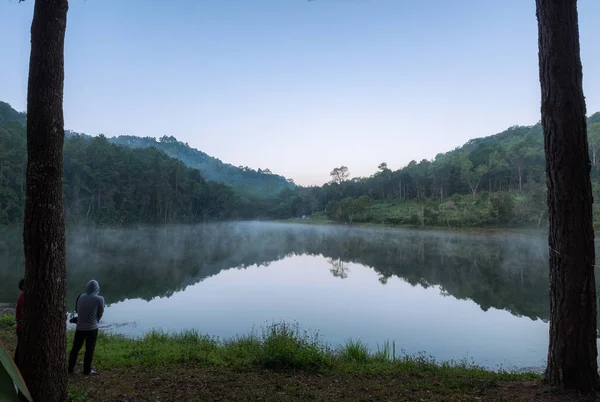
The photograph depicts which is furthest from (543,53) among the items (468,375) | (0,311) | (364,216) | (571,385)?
(364,216)

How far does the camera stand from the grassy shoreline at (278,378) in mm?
4168

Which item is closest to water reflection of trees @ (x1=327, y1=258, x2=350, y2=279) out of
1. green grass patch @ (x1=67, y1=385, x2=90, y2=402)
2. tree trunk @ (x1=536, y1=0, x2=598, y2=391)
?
tree trunk @ (x1=536, y1=0, x2=598, y2=391)

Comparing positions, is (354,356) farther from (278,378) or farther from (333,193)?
(333,193)

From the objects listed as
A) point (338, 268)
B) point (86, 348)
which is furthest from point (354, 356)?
point (338, 268)

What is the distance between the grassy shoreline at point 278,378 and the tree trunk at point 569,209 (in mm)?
422

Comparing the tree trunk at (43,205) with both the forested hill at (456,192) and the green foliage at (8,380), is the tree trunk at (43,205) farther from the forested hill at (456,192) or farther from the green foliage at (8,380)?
the forested hill at (456,192)

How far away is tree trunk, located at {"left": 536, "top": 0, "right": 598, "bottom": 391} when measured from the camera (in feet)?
12.7

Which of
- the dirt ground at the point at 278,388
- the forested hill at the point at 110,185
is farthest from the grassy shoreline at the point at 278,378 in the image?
the forested hill at the point at 110,185

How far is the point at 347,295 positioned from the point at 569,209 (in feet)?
43.3

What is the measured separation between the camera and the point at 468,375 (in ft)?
16.7

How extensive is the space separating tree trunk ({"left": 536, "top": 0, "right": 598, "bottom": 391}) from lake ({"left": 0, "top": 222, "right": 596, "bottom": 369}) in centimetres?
484

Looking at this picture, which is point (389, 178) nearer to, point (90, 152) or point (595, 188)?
point (595, 188)

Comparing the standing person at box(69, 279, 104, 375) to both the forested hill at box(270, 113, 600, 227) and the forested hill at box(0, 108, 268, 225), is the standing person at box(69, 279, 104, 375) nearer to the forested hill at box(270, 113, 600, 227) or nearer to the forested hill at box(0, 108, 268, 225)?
the forested hill at box(270, 113, 600, 227)

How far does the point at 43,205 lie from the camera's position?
3428 millimetres
